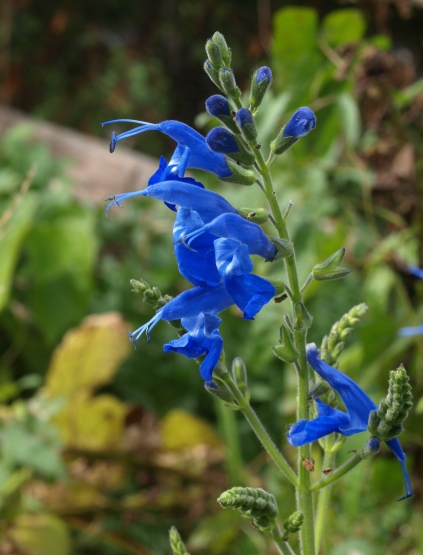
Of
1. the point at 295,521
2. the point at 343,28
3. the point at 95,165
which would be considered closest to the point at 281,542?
the point at 295,521

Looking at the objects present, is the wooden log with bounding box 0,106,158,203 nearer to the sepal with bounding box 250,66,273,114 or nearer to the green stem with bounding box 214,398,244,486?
the green stem with bounding box 214,398,244,486

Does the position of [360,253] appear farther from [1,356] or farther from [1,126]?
[1,126]

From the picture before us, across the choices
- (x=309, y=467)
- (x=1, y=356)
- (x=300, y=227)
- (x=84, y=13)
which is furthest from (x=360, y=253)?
(x=84, y=13)

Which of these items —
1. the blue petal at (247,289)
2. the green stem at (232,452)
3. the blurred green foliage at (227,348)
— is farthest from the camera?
the green stem at (232,452)

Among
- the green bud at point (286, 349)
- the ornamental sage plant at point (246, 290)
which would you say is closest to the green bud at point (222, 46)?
the ornamental sage plant at point (246, 290)

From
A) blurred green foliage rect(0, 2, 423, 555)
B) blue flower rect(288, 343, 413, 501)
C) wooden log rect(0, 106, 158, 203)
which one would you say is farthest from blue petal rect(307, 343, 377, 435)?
wooden log rect(0, 106, 158, 203)

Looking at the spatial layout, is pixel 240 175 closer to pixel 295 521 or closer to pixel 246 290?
pixel 246 290

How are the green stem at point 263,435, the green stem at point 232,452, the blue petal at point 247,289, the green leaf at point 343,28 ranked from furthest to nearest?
the green leaf at point 343,28 → the green stem at point 232,452 → the green stem at point 263,435 → the blue petal at point 247,289

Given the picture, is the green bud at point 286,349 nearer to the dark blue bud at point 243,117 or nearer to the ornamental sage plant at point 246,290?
the ornamental sage plant at point 246,290
